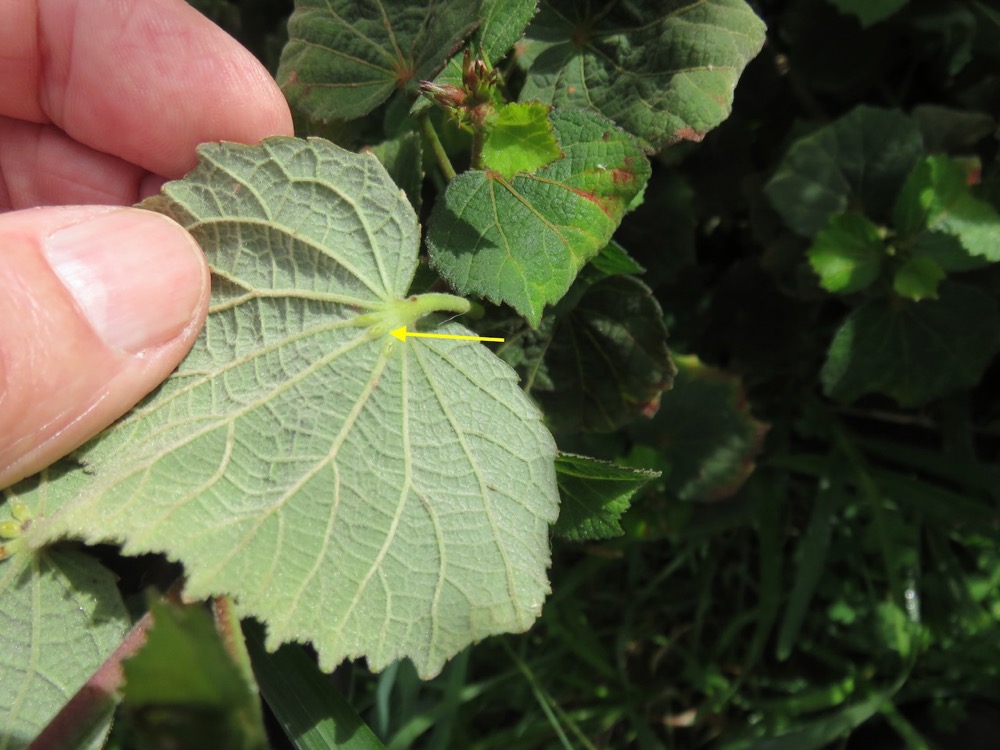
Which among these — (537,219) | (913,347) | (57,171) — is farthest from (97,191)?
(913,347)

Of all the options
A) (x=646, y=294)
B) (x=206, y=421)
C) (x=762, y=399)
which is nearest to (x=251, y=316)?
(x=206, y=421)

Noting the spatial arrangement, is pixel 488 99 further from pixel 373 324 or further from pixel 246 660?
pixel 246 660

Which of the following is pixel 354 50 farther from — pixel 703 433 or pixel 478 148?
pixel 703 433

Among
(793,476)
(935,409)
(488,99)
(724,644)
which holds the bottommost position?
(724,644)

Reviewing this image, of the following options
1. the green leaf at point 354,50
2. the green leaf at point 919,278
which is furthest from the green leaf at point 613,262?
the green leaf at point 919,278

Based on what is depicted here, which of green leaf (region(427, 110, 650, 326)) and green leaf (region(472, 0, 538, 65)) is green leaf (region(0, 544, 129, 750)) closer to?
green leaf (region(427, 110, 650, 326))

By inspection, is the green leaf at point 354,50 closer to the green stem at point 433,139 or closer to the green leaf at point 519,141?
the green stem at point 433,139
